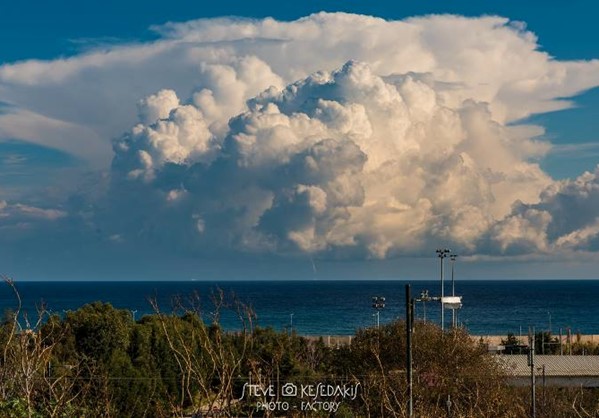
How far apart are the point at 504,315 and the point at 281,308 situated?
126ft

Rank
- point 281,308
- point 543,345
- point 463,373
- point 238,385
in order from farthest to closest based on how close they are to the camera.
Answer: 1. point 281,308
2. point 543,345
3. point 238,385
4. point 463,373

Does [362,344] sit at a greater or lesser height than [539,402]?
greater

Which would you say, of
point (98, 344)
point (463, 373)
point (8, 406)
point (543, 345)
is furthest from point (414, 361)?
point (543, 345)

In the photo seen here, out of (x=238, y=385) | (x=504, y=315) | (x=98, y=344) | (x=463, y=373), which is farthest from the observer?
(x=504, y=315)

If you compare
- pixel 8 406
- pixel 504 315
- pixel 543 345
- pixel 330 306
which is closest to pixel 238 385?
pixel 8 406

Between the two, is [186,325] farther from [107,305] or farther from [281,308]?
[281,308]

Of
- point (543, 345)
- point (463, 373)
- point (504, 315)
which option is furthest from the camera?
point (504, 315)

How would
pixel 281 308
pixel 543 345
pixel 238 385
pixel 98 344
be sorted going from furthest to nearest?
pixel 281 308, pixel 543 345, pixel 98 344, pixel 238 385

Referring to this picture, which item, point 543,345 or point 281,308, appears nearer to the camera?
point 543,345

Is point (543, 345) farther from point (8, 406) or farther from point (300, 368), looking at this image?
point (8, 406)

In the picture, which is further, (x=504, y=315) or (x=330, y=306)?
(x=330, y=306)

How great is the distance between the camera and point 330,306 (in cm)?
16312

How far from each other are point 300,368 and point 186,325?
215 inches

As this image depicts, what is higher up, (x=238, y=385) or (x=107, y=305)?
(x=107, y=305)
